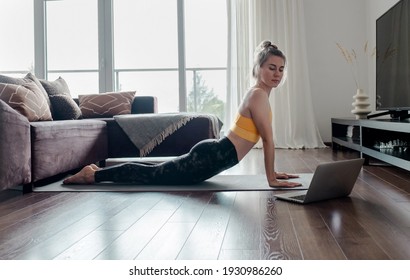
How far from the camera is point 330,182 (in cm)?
198

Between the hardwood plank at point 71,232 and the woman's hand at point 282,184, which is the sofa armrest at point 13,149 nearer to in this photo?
the hardwood plank at point 71,232

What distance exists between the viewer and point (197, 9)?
5.75m

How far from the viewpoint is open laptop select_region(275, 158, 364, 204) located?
6.22ft

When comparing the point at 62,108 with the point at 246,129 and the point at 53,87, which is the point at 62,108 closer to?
the point at 53,87

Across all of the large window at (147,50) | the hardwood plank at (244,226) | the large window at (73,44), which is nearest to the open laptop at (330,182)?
the hardwood plank at (244,226)

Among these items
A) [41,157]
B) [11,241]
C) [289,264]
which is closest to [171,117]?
[41,157]

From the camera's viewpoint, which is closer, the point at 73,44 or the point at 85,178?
the point at 85,178

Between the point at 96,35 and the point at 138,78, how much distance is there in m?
0.76

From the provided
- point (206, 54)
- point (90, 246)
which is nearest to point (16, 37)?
point (206, 54)

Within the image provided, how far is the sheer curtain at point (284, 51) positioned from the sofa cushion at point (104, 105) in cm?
159

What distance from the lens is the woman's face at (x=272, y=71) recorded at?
2311mm

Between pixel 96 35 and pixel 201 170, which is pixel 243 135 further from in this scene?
pixel 96 35

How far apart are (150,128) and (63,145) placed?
3.10ft

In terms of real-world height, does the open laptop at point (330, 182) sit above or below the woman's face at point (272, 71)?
below
